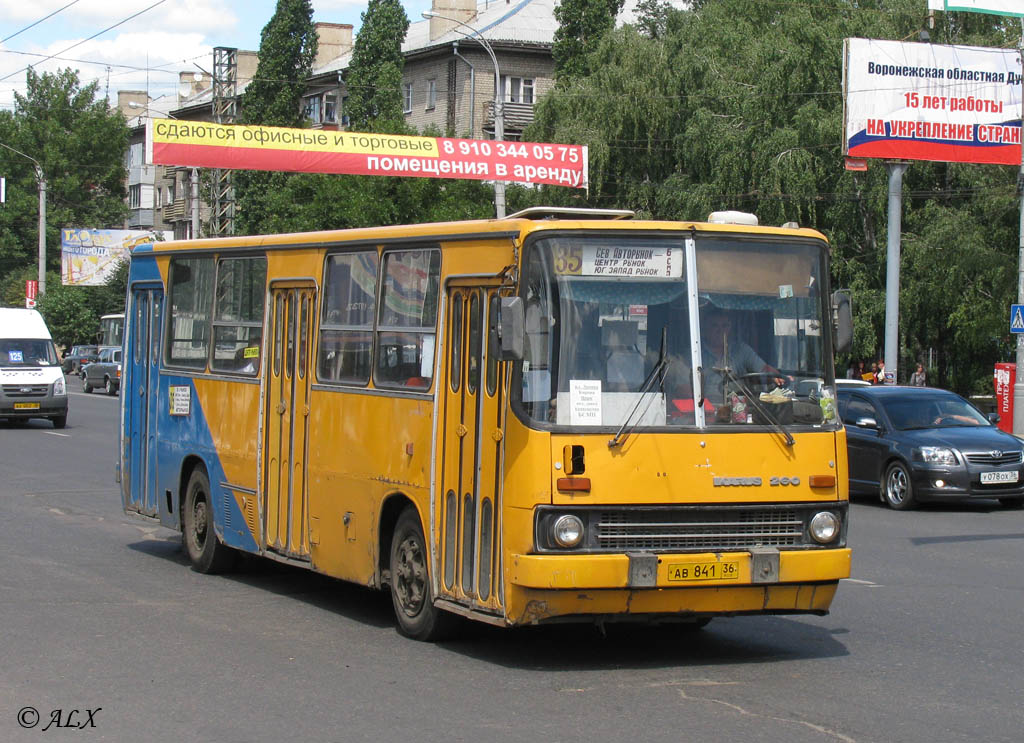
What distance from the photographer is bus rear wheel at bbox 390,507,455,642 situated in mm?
8945

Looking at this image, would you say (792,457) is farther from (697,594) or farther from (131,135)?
(131,135)

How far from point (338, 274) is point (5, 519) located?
7005 millimetres

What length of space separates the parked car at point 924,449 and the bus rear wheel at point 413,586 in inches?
412

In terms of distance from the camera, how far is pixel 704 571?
8055mm

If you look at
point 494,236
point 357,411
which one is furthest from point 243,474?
point 494,236

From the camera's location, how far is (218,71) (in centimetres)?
4497

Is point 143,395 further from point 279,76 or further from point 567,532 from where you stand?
point 279,76

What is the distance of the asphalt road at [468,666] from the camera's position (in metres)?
6.90

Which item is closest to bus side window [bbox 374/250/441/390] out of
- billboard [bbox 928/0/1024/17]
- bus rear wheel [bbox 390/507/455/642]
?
bus rear wheel [bbox 390/507/455/642]

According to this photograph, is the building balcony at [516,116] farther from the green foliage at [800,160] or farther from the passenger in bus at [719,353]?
the passenger in bus at [719,353]

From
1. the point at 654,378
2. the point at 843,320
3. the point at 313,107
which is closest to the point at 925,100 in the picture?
the point at 843,320

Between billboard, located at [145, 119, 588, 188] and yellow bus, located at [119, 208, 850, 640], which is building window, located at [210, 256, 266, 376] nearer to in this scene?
yellow bus, located at [119, 208, 850, 640]

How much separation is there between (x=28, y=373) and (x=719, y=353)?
26040 millimetres

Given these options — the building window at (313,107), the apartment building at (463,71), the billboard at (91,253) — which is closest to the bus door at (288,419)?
the apartment building at (463,71)
